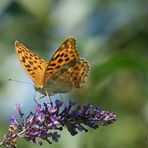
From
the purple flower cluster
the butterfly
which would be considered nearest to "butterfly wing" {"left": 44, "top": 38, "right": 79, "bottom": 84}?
the butterfly

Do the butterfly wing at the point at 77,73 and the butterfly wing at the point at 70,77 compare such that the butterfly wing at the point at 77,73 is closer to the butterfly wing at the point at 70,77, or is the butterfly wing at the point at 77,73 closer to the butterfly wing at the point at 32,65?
the butterfly wing at the point at 70,77

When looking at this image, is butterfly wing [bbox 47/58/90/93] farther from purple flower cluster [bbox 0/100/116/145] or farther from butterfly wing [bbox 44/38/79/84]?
purple flower cluster [bbox 0/100/116/145]

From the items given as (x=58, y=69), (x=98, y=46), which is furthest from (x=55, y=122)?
(x=98, y=46)

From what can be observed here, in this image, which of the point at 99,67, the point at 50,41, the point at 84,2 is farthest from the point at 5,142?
the point at 84,2

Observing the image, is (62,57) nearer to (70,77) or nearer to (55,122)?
(70,77)

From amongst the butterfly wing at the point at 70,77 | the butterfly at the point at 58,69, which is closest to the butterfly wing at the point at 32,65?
the butterfly at the point at 58,69

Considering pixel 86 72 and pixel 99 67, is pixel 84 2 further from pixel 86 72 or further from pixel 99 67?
pixel 86 72
